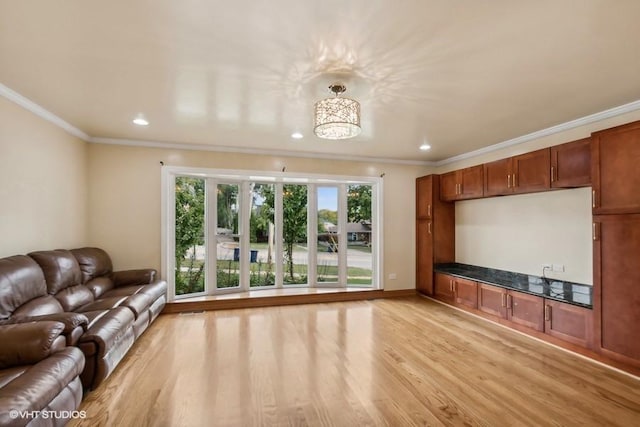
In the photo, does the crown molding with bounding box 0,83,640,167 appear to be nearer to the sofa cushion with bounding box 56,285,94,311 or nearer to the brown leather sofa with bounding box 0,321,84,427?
the sofa cushion with bounding box 56,285,94,311

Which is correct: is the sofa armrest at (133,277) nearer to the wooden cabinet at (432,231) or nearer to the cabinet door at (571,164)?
the wooden cabinet at (432,231)

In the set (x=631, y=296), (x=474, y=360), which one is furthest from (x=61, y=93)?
(x=631, y=296)

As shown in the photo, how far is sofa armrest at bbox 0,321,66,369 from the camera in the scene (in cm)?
185

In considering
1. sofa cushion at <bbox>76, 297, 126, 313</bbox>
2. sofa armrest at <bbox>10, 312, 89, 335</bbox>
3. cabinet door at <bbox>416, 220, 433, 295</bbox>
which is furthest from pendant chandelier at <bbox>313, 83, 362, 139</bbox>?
cabinet door at <bbox>416, 220, 433, 295</bbox>

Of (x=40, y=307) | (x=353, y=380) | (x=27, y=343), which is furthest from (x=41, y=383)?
(x=353, y=380)

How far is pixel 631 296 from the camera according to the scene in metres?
2.67

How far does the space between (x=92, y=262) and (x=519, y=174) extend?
18.4 ft

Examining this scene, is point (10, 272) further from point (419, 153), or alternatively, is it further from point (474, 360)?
point (419, 153)

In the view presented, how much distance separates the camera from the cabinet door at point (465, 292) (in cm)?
440

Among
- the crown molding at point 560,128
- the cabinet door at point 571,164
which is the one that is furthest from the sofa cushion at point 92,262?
the crown molding at point 560,128

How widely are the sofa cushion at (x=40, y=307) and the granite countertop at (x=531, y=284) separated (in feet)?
16.4

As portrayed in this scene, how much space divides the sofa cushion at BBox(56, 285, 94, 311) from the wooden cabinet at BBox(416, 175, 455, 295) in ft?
16.4

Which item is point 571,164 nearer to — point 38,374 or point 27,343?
point 38,374

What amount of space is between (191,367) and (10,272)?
168cm
